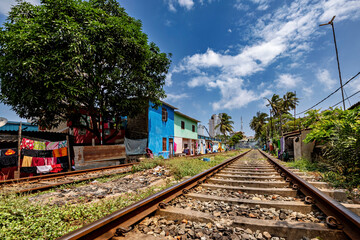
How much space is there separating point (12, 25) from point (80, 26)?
3516 mm

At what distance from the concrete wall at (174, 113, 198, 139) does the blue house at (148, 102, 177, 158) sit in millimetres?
1243

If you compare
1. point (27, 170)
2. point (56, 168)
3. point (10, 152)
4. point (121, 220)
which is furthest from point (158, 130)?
point (121, 220)

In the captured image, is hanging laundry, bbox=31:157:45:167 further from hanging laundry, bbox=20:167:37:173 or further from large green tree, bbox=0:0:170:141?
large green tree, bbox=0:0:170:141

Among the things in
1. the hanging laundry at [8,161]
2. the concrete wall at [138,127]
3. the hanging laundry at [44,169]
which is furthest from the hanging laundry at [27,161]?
the concrete wall at [138,127]

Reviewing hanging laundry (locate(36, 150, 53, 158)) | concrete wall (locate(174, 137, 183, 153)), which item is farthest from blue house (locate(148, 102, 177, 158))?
hanging laundry (locate(36, 150, 53, 158))

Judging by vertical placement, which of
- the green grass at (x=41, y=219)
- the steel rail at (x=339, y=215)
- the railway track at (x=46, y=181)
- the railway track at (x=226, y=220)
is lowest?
the railway track at (x=46, y=181)

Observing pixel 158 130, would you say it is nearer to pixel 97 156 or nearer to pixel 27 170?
pixel 97 156

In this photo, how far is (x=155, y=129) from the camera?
19.7m

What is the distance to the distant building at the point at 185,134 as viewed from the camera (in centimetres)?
2480

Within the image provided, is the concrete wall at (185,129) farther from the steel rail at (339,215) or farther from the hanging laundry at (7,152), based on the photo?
the steel rail at (339,215)

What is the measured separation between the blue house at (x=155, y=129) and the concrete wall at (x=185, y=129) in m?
1.76

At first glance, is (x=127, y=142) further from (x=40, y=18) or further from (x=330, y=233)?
(x=330, y=233)

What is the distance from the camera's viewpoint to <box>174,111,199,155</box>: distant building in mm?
24802

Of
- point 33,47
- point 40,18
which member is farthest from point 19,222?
point 40,18
